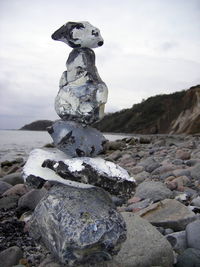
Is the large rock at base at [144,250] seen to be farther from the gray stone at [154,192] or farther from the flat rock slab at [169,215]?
the gray stone at [154,192]

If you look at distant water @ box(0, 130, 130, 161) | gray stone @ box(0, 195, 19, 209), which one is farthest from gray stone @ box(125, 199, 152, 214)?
distant water @ box(0, 130, 130, 161)

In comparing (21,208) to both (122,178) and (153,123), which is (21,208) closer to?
(122,178)

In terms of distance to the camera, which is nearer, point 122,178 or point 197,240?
point 122,178

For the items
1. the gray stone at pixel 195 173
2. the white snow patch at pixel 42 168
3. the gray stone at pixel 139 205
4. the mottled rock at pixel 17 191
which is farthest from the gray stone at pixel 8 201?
the white snow patch at pixel 42 168

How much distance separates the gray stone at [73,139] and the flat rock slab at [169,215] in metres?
2.34

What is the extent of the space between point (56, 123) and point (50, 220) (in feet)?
2.29

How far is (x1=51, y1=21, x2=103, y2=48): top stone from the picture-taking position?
8.99 ft

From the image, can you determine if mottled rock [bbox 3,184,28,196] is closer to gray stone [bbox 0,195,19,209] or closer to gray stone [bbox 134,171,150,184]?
gray stone [bbox 0,195,19,209]

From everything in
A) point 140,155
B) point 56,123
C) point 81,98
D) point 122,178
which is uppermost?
point 81,98

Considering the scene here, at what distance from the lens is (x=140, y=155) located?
49.5 ft

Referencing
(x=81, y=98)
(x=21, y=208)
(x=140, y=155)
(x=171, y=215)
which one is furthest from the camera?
(x=140, y=155)

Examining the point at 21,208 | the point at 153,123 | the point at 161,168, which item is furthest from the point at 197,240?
the point at 153,123

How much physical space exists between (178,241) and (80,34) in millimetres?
2609

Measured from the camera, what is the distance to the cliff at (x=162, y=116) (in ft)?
131
